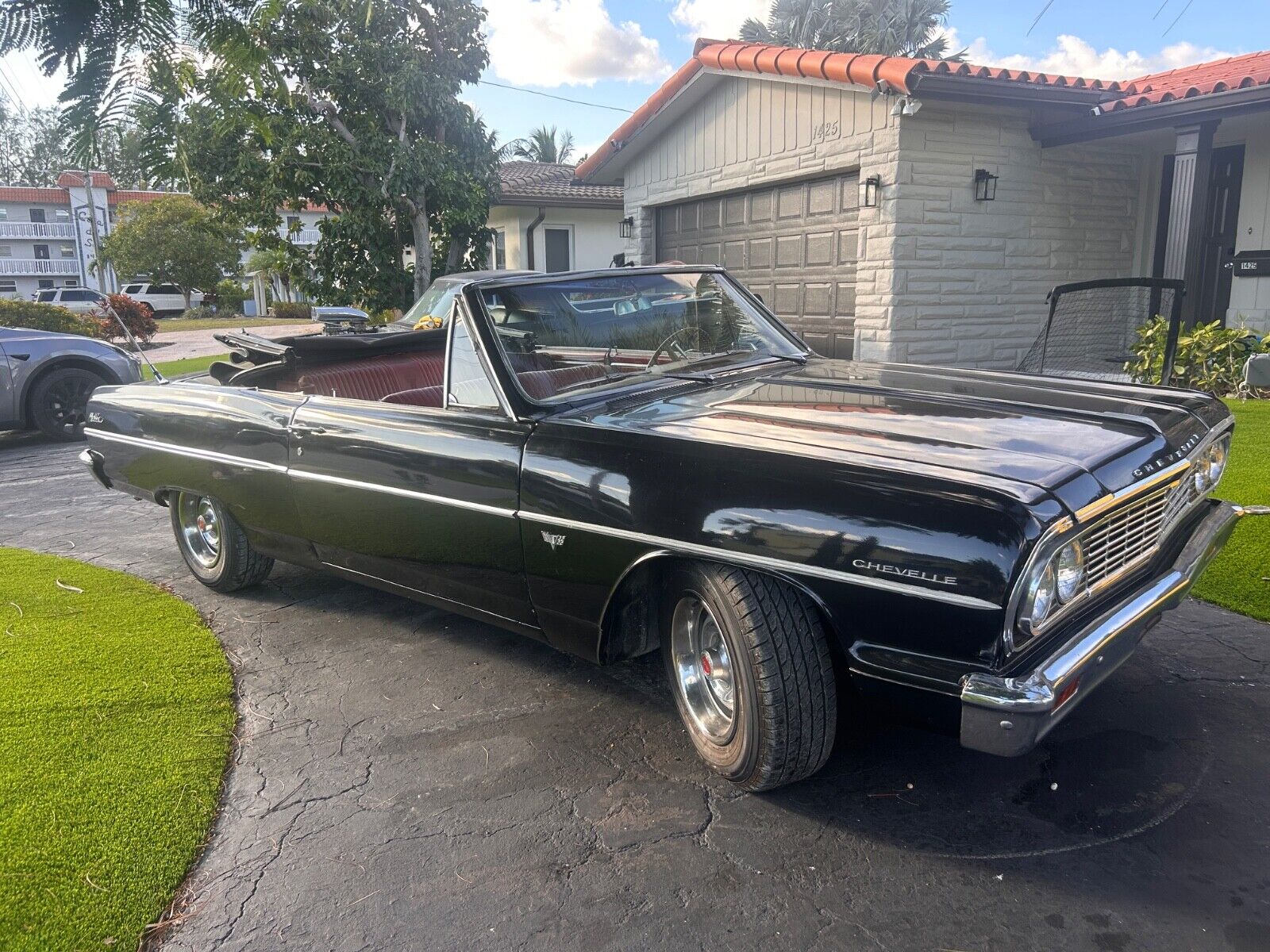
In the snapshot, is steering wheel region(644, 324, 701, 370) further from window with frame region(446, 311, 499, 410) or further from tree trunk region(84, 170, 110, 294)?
tree trunk region(84, 170, 110, 294)

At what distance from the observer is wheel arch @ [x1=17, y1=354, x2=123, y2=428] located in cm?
945

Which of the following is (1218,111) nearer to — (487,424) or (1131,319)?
(1131,319)

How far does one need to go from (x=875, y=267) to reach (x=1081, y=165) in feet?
8.85

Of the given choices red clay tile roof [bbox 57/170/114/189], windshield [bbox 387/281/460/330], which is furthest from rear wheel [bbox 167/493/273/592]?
windshield [bbox 387/281/460/330]

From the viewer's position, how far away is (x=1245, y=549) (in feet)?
15.6

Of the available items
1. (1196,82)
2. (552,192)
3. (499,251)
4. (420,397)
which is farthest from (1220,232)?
(499,251)

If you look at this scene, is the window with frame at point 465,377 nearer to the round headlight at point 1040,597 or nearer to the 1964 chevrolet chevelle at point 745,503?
the 1964 chevrolet chevelle at point 745,503

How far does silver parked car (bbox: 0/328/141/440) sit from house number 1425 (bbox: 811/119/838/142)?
23.5 ft

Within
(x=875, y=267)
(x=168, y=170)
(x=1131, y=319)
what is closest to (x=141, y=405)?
(x=168, y=170)

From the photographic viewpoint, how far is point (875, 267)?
949 cm

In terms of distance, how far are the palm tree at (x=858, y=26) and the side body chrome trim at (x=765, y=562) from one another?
1092 inches

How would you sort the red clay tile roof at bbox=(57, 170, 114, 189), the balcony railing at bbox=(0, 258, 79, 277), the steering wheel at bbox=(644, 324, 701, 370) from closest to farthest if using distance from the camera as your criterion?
the red clay tile roof at bbox=(57, 170, 114, 189) < the steering wheel at bbox=(644, 324, 701, 370) < the balcony railing at bbox=(0, 258, 79, 277)

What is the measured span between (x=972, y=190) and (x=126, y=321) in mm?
20991

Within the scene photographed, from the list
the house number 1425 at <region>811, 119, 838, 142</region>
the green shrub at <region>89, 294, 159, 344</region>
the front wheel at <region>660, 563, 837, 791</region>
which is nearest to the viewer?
the front wheel at <region>660, 563, 837, 791</region>
